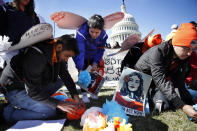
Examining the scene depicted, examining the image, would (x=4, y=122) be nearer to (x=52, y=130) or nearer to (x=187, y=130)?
(x=52, y=130)

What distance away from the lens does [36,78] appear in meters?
1.37

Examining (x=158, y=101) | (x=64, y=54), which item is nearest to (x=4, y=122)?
(x=64, y=54)

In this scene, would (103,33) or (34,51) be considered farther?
(103,33)

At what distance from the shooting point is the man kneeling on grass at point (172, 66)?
1.56 meters

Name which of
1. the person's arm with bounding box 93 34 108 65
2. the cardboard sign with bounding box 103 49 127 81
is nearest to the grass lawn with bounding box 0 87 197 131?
the person's arm with bounding box 93 34 108 65

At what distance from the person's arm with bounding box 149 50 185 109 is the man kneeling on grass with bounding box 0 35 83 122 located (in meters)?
0.97

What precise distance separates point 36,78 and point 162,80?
4.47ft

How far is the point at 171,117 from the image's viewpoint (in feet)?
5.71

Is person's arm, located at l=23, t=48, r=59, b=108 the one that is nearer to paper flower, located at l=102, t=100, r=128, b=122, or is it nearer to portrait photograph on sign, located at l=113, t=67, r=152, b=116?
paper flower, located at l=102, t=100, r=128, b=122

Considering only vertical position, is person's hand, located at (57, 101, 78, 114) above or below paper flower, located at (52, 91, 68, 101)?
above

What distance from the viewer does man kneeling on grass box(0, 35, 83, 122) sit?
4.46ft

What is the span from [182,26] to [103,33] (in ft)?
4.84

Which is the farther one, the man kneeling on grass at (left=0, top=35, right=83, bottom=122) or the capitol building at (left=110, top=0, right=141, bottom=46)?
the capitol building at (left=110, top=0, right=141, bottom=46)

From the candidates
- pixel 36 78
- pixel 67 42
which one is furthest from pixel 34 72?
pixel 67 42
